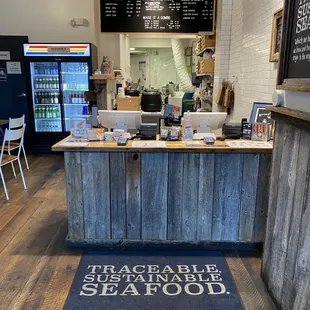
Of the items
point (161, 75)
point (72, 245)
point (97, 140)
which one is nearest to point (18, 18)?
point (97, 140)

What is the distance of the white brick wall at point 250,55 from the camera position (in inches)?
121

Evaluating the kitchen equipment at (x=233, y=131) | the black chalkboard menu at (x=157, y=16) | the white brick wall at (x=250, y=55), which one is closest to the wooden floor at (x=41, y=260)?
the kitchen equipment at (x=233, y=131)

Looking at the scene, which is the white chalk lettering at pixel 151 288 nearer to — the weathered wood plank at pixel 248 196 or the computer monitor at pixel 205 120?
the weathered wood plank at pixel 248 196

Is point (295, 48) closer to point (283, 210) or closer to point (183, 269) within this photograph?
point (283, 210)

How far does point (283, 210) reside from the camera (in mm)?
1932

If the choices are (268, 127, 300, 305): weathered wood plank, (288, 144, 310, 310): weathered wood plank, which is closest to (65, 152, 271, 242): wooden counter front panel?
(268, 127, 300, 305): weathered wood plank

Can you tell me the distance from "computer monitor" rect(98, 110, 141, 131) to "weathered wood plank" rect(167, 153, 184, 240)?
0.54 metres

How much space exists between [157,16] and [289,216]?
3.60 m

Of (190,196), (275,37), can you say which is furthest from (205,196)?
(275,37)

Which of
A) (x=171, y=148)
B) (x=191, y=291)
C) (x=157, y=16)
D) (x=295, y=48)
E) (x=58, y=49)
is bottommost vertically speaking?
(x=191, y=291)

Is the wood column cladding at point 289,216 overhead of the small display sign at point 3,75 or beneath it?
beneath

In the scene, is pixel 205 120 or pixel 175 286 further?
pixel 205 120

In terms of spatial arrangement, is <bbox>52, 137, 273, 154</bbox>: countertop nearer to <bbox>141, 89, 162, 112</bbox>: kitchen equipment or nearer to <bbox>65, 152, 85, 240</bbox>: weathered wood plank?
<bbox>65, 152, 85, 240</bbox>: weathered wood plank

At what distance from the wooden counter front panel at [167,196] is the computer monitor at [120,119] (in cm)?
43
